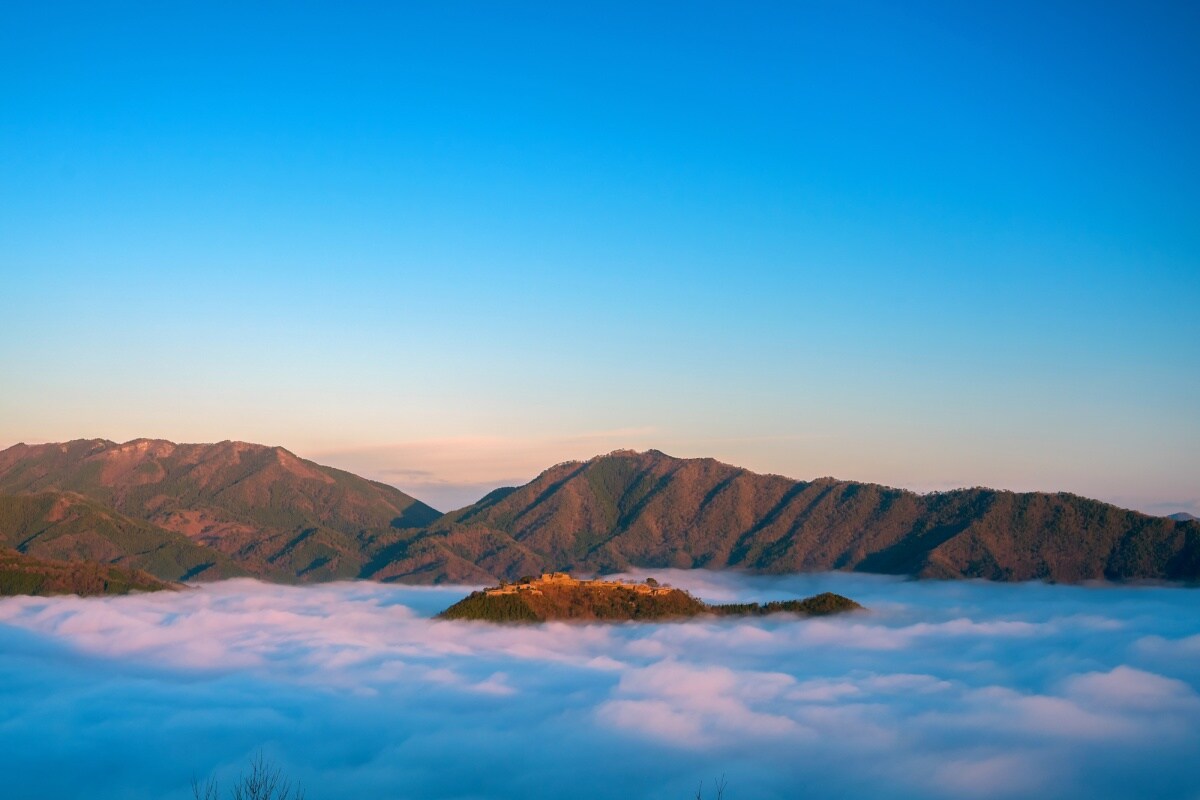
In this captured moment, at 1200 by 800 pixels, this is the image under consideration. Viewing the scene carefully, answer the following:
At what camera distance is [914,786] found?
197 metres

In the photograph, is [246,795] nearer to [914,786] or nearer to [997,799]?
[914,786]

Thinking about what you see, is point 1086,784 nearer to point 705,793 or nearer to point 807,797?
point 807,797

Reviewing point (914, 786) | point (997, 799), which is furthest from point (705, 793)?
point (997, 799)

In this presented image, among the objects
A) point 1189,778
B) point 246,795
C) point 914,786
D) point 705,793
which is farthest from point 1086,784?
point 246,795

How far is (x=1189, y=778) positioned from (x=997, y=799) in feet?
125

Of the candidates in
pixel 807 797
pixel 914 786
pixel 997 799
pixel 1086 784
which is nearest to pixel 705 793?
pixel 807 797

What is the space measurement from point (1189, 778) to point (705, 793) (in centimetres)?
8902

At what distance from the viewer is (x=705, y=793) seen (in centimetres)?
19488

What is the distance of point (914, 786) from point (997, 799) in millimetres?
14363

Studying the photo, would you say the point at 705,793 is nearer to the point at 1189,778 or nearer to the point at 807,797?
the point at 807,797

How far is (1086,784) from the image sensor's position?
19750 centimetres

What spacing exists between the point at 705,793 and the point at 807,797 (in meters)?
19.9

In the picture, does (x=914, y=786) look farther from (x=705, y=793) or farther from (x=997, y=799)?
(x=705, y=793)

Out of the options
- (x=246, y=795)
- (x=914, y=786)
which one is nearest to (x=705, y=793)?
(x=914, y=786)
